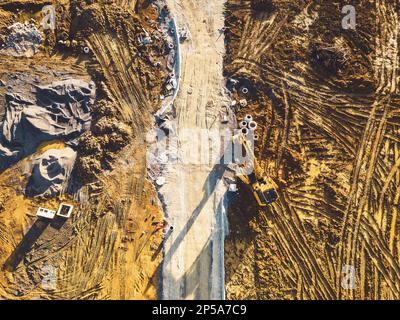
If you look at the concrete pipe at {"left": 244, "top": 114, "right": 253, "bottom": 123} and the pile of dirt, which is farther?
the pile of dirt

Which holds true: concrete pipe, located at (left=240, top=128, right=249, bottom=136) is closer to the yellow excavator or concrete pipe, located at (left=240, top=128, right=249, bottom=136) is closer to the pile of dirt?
the yellow excavator

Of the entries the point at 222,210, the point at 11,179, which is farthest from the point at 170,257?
the point at 11,179

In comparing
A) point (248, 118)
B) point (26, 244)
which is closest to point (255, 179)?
point (248, 118)

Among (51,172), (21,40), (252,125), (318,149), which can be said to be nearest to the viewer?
(51,172)

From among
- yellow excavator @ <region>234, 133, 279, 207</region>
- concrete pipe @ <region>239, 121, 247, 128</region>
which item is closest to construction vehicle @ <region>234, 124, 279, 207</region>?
yellow excavator @ <region>234, 133, 279, 207</region>

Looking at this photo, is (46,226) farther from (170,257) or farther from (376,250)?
(376,250)

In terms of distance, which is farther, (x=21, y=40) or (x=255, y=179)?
(x=21, y=40)

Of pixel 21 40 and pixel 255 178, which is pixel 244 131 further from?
pixel 21 40
